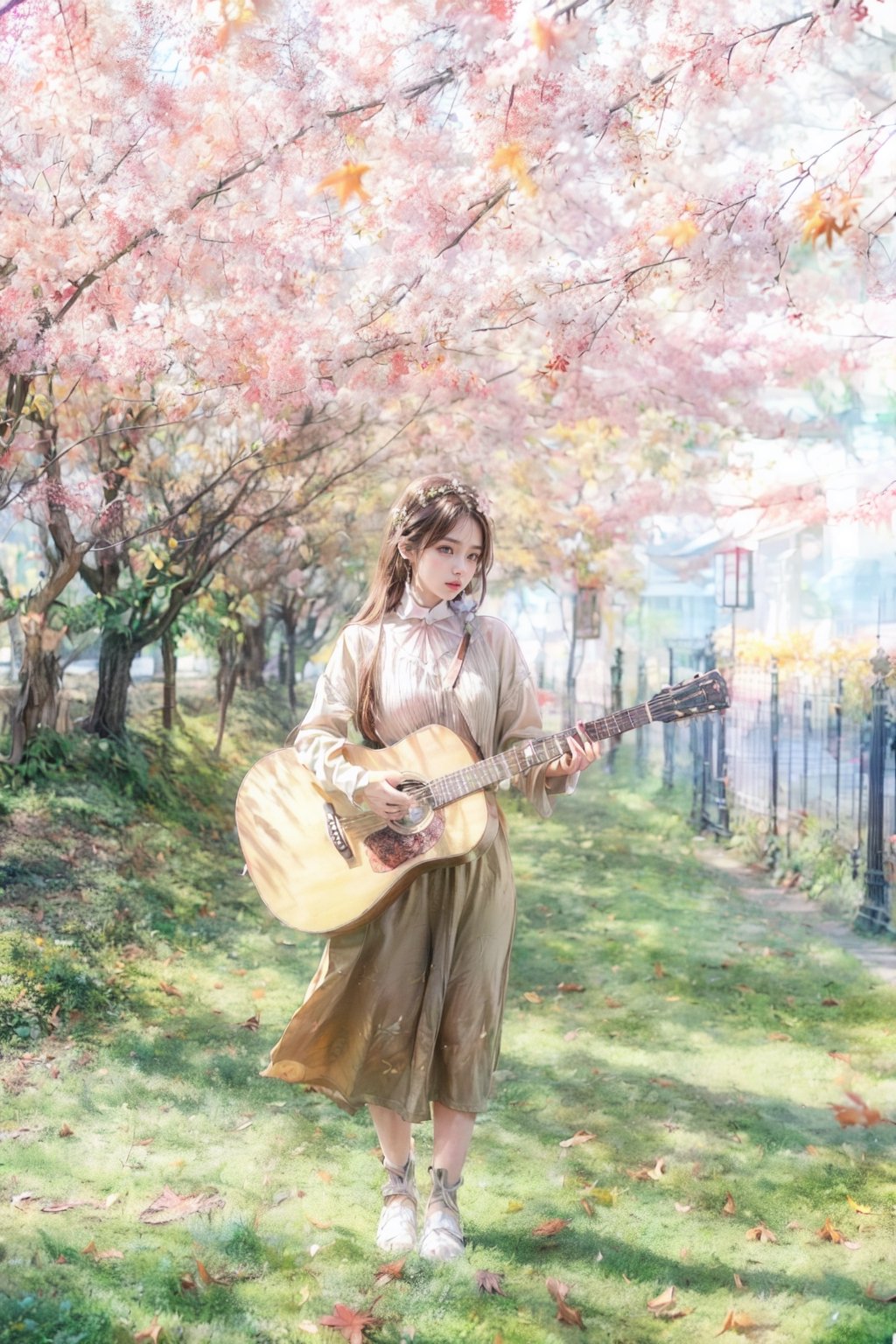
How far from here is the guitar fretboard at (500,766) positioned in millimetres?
2492

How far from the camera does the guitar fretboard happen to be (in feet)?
8.18

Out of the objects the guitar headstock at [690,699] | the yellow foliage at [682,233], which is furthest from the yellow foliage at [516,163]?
the guitar headstock at [690,699]

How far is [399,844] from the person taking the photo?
8.43ft

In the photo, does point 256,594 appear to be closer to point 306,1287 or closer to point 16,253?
point 16,253

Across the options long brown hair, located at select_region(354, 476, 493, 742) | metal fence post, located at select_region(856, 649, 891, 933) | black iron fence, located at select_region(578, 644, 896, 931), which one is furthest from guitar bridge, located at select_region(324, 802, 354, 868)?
metal fence post, located at select_region(856, 649, 891, 933)

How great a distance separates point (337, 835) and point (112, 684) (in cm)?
466

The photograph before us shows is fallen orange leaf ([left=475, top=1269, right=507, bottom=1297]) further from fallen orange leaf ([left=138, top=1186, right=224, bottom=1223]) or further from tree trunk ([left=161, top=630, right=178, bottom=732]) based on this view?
tree trunk ([left=161, top=630, right=178, bottom=732])

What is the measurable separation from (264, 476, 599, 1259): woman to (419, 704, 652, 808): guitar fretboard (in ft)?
0.22

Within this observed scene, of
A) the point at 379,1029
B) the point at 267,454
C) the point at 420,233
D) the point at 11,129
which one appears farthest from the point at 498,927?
the point at 267,454

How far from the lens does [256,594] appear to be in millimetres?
9719

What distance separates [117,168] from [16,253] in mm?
460

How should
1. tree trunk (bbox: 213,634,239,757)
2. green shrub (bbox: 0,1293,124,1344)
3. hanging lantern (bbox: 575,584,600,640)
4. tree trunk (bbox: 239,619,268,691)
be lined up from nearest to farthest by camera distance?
green shrub (bbox: 0,1293,124,1344), tree trunk (bbox: 213,634,239,757), hanging lantern (bbox: 575,584,600,640), tree trunk (bbox: 239,619,268,691)

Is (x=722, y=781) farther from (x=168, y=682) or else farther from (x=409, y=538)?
(x=409, y=538)

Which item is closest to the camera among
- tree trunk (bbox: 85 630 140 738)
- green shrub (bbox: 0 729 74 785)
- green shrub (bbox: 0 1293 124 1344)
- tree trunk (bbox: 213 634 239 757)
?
green shrub (bbox: 0 1293 124 1344)
